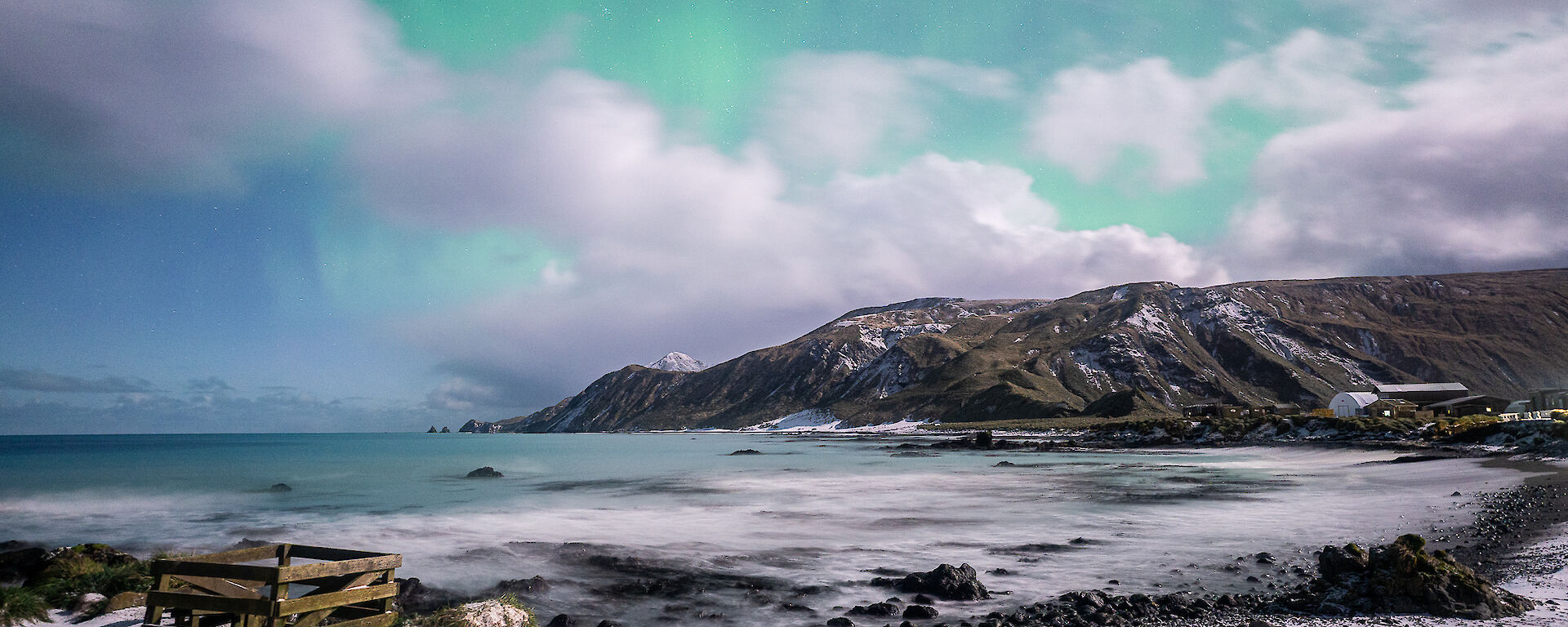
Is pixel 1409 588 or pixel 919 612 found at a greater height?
pixel 1409 588

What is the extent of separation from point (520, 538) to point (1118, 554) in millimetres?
18505

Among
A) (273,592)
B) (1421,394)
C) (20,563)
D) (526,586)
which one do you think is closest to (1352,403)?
(1421,394)

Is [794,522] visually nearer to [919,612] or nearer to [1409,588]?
[919,612]

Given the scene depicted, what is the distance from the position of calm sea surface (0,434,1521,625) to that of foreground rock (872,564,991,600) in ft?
1.45

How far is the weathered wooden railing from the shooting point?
31.3ft

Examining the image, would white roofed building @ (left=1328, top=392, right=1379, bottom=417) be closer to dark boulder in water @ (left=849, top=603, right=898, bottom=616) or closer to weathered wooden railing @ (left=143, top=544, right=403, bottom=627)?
dark boulder in water @ (left=849, top=603, right=898, bottom=616)

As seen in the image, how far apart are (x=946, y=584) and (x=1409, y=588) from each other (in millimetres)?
7515

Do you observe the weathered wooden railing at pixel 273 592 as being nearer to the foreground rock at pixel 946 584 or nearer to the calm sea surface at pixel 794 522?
the calm sea surface at pixel 794 522

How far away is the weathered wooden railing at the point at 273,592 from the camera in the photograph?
954 cm

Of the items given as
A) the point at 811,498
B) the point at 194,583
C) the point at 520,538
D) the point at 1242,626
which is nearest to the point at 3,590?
the point at 194,583

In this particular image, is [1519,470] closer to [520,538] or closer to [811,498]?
[811,498]

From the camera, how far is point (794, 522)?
28.0 metres

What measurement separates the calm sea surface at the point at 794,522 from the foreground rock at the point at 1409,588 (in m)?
2.10

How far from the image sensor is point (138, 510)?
38250 millimetres
